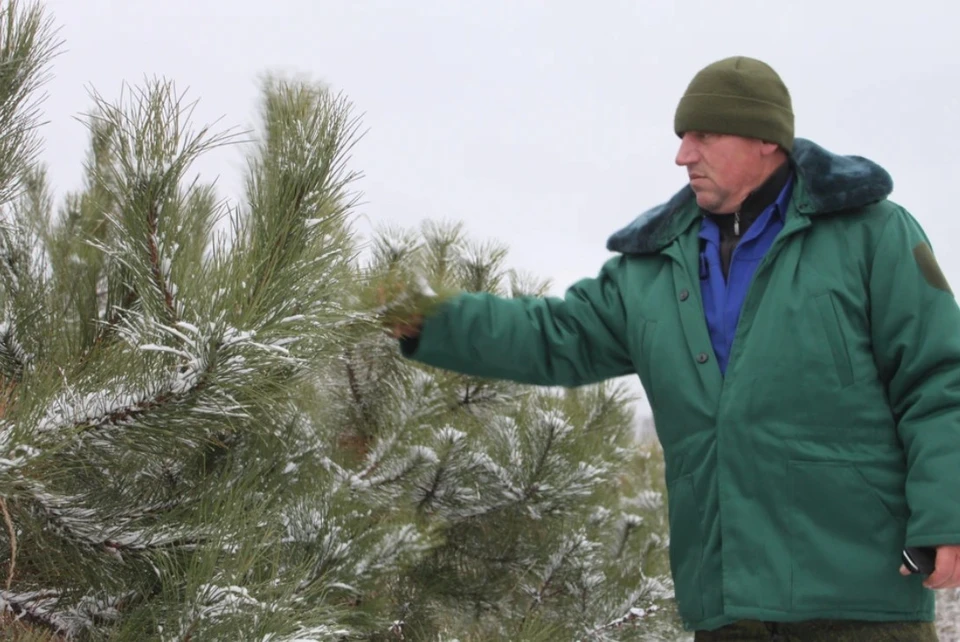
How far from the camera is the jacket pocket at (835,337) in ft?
4.61

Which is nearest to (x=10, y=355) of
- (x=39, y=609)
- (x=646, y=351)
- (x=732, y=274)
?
(x=39, y=609)

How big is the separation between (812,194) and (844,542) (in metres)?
0.52

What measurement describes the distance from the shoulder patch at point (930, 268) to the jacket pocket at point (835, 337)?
14 centimetres

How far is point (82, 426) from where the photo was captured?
1.17 meters

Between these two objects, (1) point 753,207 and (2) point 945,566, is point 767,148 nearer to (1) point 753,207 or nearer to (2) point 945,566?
(1) point 753,207

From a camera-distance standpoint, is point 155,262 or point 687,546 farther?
point 687,546

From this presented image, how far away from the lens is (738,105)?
61.7 inches

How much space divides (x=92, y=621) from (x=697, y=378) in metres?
0.96

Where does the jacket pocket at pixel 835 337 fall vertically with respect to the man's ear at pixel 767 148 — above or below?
below

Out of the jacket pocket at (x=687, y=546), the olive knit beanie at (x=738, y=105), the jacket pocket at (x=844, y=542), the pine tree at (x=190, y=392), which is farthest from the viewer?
the olive knit beanie at (x=738, y=105)

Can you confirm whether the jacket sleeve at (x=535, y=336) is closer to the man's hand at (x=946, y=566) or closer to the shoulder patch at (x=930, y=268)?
the shoulder patch at (x=930, y=268)

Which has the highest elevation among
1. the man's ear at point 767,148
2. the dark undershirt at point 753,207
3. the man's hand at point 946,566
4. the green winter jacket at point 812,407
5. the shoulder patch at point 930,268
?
the man's ear at point 767,148

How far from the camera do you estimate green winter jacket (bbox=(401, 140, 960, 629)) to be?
1.35 metres

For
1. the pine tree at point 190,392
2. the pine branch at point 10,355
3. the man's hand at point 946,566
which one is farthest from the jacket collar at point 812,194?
the pine branch at point 10,355
